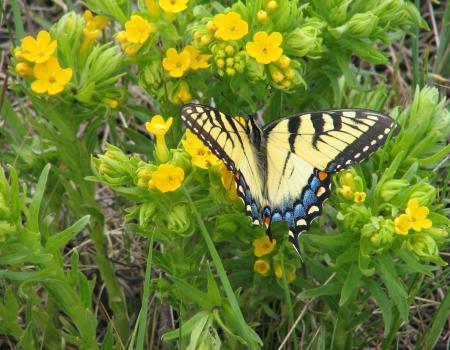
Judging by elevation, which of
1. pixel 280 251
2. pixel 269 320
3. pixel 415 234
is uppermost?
pixel 415 234

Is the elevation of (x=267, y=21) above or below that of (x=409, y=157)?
above

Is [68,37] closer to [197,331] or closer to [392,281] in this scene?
[197,331]

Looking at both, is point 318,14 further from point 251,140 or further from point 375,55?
point 251,140

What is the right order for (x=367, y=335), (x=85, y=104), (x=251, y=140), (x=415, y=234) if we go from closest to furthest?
(x=415, y=234)
(x=251, y=140)
(x=85, y=104)
(x=367, y=335)

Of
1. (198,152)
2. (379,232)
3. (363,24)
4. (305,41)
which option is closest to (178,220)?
(198,152)

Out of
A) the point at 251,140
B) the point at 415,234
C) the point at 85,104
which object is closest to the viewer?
the point at 415,234

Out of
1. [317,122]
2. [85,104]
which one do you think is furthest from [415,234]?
[85,104]

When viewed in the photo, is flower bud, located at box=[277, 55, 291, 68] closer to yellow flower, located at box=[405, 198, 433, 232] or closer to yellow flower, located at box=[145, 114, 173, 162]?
yellow flower, located at box=[145, 114, 173, 162]
